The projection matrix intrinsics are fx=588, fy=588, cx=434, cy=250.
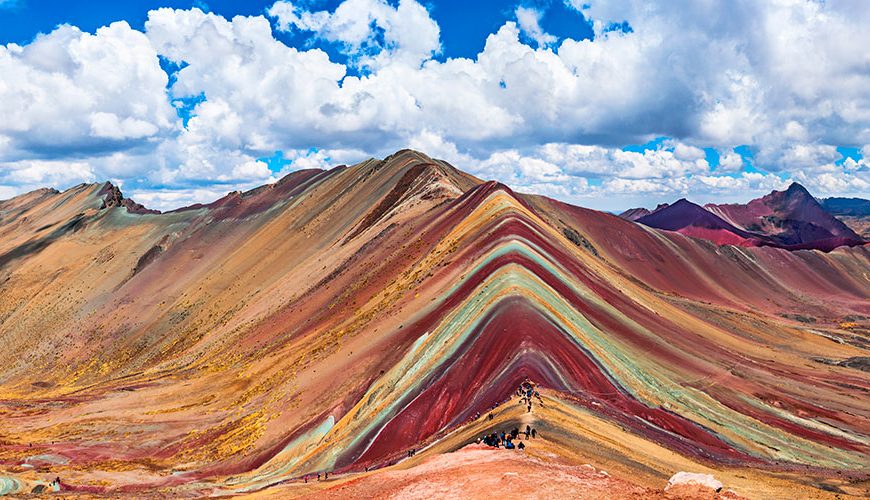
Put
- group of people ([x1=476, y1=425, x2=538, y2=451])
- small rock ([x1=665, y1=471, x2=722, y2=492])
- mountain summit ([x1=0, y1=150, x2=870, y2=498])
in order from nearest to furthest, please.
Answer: small rock ([x1=665, y1=471, x2=722, y2=492]) → group of people ([x1=476, y1=425, x2=538, y2=451]) → mountain summit ([x1=0, y1=150, x2=870, y2=498])

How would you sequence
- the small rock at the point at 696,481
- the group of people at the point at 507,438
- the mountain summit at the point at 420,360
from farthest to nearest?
the mountain summit at the point at 420,360 → the group of people at the point at 507,438 → the small rock at the point at 696,481

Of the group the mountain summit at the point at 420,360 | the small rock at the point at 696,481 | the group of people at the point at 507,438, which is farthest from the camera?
the mountain summit at the point at 420,360

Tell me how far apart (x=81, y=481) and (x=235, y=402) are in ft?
Result: 55.0

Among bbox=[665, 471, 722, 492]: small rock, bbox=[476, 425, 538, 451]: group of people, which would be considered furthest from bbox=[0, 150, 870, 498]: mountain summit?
bbox=[665, 471, 722, 492]: small rock

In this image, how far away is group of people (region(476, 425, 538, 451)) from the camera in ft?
67.2

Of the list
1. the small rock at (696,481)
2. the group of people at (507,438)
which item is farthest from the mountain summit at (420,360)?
the small rock at (696,481)

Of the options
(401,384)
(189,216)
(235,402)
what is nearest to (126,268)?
(189,216)

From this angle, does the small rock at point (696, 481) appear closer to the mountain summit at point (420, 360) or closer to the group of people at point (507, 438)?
the mountain summit at point (420, 360)

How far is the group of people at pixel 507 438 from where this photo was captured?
20478mm

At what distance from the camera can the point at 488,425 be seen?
936 inches

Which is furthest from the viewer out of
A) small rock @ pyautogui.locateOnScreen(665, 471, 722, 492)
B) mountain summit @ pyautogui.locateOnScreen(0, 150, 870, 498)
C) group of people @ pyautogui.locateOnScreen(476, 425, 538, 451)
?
mountain summit @ pyautogui.locateOnScreen(0, 150, 870, 498)

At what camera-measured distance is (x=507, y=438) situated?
835 inches

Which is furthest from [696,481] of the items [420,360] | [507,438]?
[420,360]

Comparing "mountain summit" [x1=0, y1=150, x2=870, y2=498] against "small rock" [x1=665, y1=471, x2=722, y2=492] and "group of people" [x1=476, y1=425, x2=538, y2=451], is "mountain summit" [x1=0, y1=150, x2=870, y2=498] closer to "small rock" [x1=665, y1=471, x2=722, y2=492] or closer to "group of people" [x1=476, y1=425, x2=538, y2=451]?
"group of people" [x1=476, y1=425, x2=538, y2=451]
